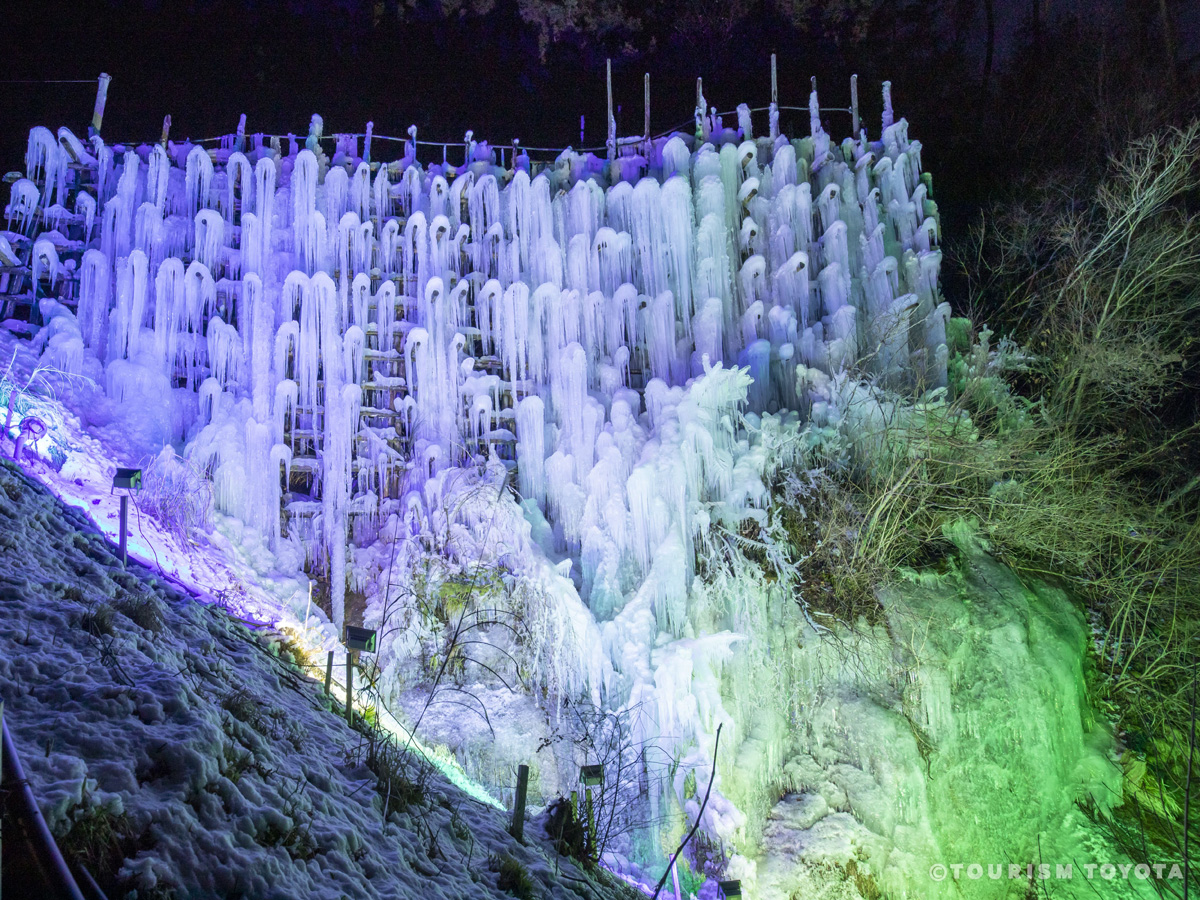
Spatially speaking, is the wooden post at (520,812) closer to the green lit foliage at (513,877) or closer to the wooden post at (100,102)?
the green lit foliage at (513,877)

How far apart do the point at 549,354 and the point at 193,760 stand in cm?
892

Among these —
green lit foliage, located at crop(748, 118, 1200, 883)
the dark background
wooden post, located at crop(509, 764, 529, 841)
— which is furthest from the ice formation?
the dark background

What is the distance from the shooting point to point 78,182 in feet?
41.9

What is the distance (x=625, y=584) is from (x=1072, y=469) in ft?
21.6

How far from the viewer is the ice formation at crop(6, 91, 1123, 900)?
10430 mm

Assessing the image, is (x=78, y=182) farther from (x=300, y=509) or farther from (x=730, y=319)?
(x=730, y=319)

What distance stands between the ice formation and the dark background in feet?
22.9

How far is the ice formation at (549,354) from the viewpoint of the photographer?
34.2 ft

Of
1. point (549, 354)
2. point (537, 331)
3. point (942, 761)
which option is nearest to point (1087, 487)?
point (942, 761)

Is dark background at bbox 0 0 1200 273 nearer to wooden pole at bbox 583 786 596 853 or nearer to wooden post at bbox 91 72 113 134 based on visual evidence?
wooden post at bbox 91 72 113 134

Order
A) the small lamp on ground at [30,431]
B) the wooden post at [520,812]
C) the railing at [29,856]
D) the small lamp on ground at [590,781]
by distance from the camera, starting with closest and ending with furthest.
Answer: the railing at [29,856] → the wooden post at [520,812] → the small lamp on ground at [590,781] → the small lamp on ground at [30,431]

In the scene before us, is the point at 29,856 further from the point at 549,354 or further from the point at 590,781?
the point at 549,354

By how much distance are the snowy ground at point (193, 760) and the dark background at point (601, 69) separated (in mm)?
15903

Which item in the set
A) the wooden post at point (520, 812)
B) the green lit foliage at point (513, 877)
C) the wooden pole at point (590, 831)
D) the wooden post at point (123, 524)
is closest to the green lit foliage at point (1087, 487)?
the wooden pole at point (590, 831)
